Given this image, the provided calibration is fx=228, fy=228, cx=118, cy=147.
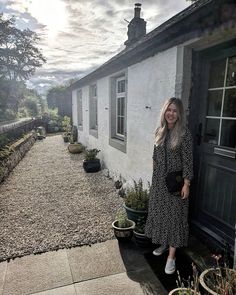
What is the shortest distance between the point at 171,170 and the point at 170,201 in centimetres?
37

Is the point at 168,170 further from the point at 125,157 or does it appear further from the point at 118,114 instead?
the point at 118,114

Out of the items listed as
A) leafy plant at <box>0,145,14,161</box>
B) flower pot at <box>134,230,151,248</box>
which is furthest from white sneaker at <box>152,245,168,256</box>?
leafy plant at <box>0,145,14,161</box>

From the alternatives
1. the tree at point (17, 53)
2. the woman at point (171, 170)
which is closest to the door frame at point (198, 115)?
the woman at point (171, 170)

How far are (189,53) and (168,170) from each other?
5.41 ft

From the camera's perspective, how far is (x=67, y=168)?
25.8 ft

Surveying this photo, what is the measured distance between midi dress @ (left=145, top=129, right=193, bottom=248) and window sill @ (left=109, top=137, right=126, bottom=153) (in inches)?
111

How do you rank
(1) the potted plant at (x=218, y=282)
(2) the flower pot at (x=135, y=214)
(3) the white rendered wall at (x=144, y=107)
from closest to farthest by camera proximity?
(1) the potted plant at (x=218, y=282) < (2) the flower pot at (x=135, y=214) < (3) the white rendered wall at (x=144, y=107)

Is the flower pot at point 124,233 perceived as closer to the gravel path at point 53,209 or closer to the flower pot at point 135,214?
the flower pot at point 135,214

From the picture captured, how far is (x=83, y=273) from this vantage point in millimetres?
2730

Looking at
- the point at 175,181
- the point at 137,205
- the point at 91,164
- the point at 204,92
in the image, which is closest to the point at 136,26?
the point at 91,164

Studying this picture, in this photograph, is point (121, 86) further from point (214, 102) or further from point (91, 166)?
point (214, 102)

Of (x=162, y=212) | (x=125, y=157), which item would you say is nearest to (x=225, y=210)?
(x=162, y=212)

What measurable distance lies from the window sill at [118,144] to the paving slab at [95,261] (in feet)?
8.63

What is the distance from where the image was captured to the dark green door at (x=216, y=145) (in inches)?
107
